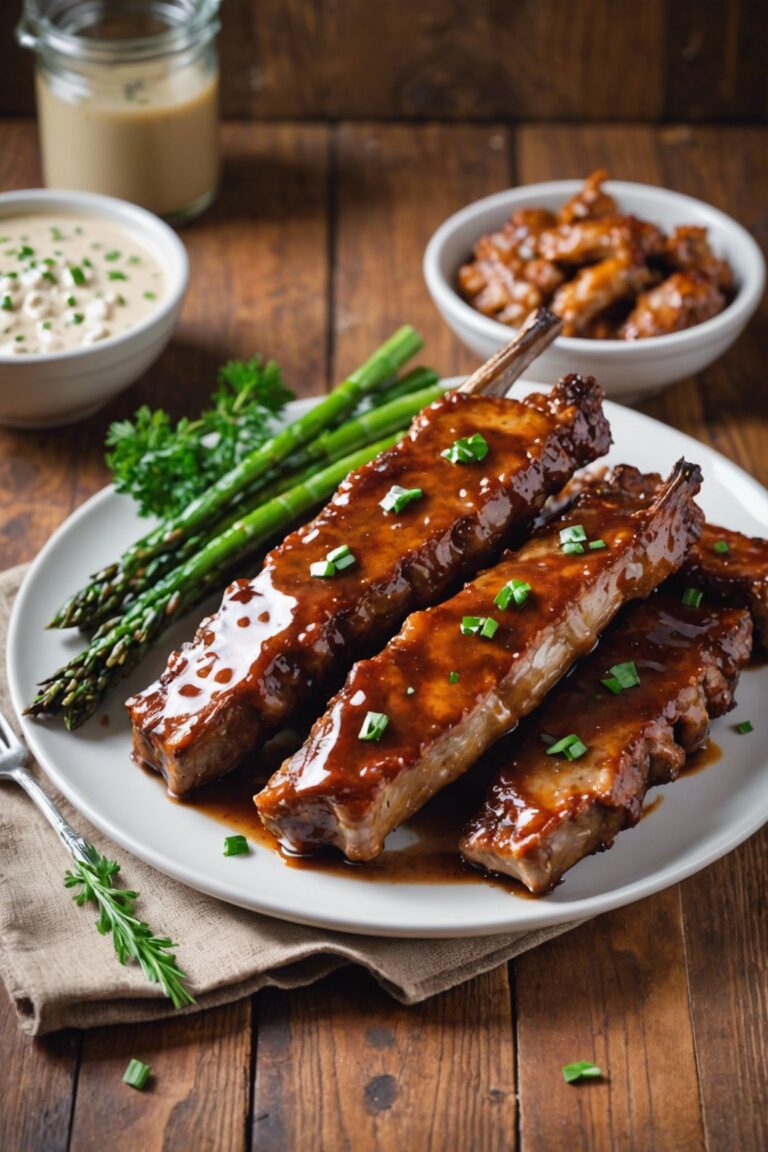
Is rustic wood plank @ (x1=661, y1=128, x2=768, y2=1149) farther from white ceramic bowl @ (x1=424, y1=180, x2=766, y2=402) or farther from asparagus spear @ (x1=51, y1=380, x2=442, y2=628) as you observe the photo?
white ceramic bowl @ (x1=424, y1=180, x2=766, y2=402)

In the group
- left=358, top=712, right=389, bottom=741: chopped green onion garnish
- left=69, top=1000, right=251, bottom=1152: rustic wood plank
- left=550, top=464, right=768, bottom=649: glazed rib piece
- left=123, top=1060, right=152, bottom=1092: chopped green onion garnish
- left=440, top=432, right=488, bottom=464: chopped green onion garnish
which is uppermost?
left=440, top=432, right=488, bottom=464: chopped green onion garnish

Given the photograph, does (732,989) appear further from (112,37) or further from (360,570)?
(112,37)

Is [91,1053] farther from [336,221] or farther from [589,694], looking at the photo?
[336,221]

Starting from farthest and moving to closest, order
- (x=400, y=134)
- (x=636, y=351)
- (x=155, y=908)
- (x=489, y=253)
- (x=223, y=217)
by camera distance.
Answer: (x=400, y=134)
(x=223, y=217)
(x=489, y=253)
(x=636, y=351)
(x=155, y=908)

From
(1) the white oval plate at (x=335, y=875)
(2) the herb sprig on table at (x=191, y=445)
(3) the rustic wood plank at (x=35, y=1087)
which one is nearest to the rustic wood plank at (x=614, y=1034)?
(1) the white oval plate at (x=335, y=875)

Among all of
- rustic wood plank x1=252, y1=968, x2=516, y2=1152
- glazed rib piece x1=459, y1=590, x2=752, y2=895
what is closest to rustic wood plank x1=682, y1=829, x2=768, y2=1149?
glazed rib piece x1=459, y1=590, x2=752, y2=895

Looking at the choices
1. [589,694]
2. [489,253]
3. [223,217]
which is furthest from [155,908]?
[223,217]

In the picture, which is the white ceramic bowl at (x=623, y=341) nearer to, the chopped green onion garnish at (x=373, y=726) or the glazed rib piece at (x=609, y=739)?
the glazed rib piece at (x=609, y=739)
